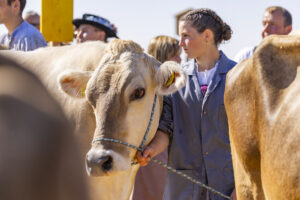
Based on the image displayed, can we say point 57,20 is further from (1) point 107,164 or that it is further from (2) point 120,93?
(1) point 107,164

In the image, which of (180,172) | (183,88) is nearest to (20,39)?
(183,88)

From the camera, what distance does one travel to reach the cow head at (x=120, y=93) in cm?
299

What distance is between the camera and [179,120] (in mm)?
3559

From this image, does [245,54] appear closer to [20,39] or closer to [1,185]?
[20,39]

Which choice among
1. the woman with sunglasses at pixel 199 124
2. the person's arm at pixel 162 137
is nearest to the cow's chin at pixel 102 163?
the person's arm at pixel 162 137

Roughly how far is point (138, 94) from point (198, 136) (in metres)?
0.61

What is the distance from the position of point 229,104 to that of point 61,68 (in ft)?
4.78

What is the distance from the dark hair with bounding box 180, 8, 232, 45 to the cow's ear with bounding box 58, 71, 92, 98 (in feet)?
2.99

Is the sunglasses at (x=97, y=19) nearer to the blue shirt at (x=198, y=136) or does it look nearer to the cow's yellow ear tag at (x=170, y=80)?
the blue shirt at (x=198, y=136)

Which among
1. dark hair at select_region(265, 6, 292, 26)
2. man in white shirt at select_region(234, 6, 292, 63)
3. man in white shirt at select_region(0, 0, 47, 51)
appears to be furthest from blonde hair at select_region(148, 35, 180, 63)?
dark hair at select_region(265, 6, 292, 26)

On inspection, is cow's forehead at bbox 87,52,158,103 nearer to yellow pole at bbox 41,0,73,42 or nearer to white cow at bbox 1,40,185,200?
white cow at bbox 1,40,185,200

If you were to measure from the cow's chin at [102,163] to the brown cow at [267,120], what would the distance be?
75 cm

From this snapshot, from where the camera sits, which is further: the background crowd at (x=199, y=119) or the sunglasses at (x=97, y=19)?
the sunglasses at (x=97, y=19)

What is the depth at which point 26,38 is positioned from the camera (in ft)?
16.8
